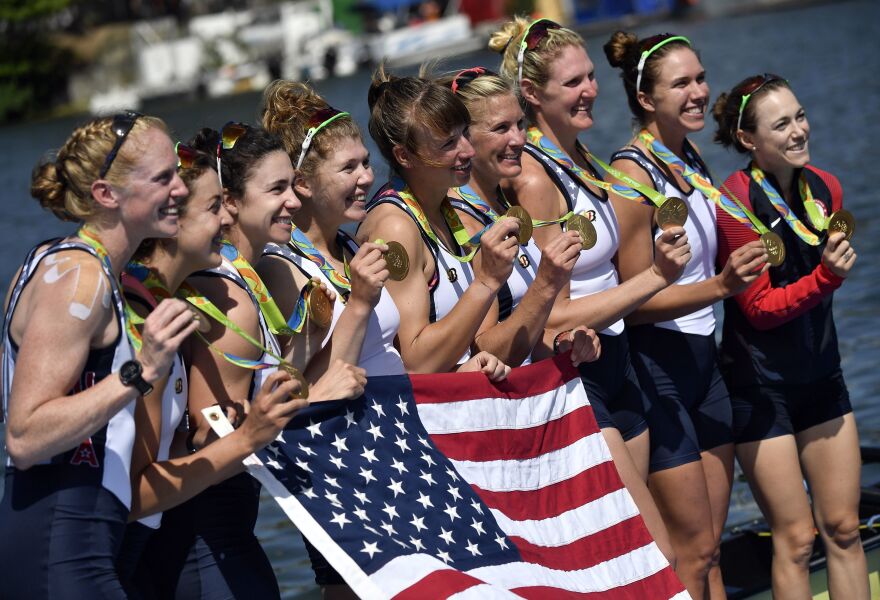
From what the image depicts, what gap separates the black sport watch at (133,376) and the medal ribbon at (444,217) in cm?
152

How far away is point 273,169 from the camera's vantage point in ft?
13.8

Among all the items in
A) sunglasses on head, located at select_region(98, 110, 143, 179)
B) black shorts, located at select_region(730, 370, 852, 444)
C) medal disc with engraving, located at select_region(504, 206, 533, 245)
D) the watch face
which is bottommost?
black shorts, located at select_region(730, 370, 852, 444)

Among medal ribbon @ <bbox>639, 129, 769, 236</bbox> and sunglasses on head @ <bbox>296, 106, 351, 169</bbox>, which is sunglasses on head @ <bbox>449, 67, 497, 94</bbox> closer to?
sunglasses on head @ <bbox>296, 106, 351, 169</bbox>

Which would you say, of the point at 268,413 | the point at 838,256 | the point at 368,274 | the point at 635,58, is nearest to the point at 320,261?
the point at 368,274

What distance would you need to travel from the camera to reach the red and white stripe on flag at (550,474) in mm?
4523

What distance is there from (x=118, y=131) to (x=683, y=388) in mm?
2693

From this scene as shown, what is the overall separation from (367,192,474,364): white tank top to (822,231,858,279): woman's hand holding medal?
145 cm

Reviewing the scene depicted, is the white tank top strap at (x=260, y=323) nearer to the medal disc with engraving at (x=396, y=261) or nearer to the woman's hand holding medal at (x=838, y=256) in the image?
the medal disc with engraving at (x=396, y=261)

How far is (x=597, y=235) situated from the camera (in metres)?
5.02

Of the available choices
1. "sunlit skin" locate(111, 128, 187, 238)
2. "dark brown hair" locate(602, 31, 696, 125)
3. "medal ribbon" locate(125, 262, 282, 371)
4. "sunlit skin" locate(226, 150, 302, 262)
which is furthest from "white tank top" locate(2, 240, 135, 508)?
"dark brown hair" locate(602, 31, 696, 125)

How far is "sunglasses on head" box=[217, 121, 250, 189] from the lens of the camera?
4.23 m

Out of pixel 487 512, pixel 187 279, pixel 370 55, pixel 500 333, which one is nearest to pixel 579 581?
pixel 487 512

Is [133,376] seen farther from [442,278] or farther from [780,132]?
[780,132]

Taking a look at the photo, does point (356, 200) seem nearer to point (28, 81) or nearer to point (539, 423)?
point (539, 423)
